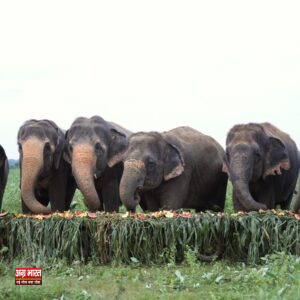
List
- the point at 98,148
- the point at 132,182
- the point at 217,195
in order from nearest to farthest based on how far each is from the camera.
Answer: the point at 132,182 < the point at 98,148 < the point at 217,195

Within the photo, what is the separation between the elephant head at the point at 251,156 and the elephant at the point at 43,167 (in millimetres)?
3394

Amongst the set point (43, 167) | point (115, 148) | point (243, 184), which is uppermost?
point (115, 148)

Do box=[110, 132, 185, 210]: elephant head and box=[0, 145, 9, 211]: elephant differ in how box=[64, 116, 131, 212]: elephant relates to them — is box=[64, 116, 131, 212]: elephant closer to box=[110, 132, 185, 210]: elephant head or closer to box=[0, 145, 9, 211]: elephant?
box=[110, 132, 185, 210]: elephant head

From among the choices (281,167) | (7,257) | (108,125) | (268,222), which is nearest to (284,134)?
(281,167)

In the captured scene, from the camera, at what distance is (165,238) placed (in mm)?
10641

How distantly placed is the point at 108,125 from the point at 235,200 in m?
3.20

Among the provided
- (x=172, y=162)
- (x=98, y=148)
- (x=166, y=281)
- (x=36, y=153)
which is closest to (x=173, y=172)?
(x=172, y=162)

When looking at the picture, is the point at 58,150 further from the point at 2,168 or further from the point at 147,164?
the point at 147,164

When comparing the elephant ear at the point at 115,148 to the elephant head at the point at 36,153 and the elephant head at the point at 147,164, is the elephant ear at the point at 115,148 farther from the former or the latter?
the elephant head at the point at 147,164

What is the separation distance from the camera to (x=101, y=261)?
35.3 feet

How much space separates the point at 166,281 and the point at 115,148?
21.6 ft

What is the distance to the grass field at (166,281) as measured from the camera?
27.2 feet

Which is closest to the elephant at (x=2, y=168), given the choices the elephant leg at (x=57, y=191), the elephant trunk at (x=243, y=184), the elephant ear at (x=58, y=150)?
the elephant leg at (x=57, y=191)

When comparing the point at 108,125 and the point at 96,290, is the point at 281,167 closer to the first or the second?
the point at 108,125
